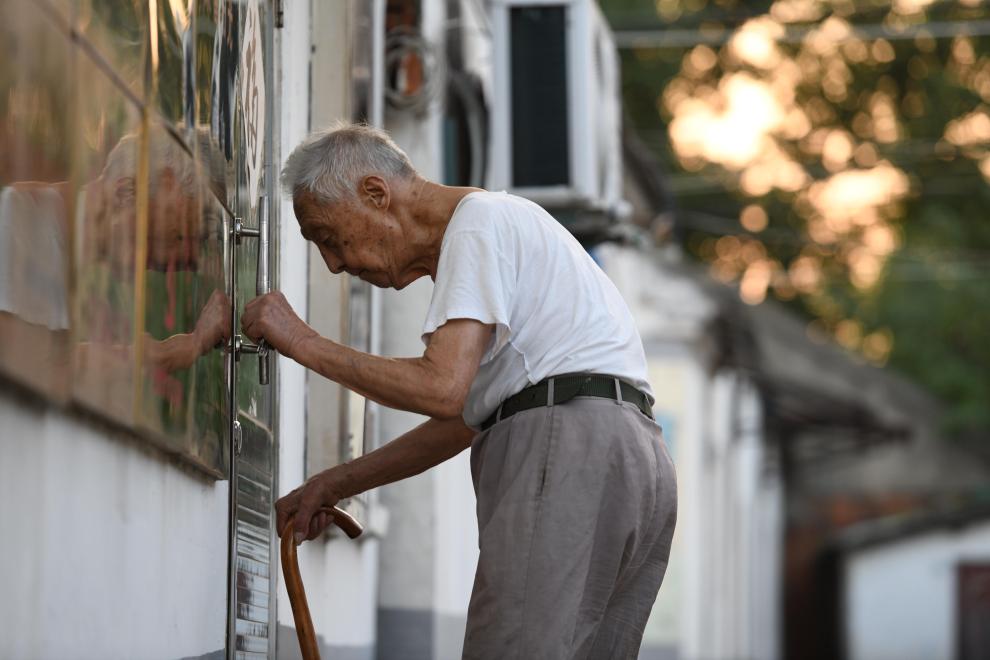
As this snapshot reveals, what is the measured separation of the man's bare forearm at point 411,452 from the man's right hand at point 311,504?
0.15ft

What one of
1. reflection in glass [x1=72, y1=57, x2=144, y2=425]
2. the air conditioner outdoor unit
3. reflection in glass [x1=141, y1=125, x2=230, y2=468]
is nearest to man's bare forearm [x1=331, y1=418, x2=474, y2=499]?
reflection in glass [x1=141, y1=125, x2=230, y2=468]

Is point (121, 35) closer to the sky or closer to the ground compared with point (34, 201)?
closer to the sky

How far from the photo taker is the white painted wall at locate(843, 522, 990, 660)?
2661 cm

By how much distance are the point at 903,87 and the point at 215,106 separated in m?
28.9

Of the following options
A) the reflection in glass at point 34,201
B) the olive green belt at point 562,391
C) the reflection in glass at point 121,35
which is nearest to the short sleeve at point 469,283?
the olive green belt at point 562,391

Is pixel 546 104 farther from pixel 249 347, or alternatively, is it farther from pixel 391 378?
pixel 391 378

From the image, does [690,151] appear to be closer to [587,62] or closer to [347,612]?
[587,62]

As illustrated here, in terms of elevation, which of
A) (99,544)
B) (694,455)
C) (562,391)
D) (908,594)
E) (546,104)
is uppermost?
(546,104)

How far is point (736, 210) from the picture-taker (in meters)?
29.6

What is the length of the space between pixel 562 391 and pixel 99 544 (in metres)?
1.03

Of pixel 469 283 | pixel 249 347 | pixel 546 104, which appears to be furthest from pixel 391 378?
pixel 546 104

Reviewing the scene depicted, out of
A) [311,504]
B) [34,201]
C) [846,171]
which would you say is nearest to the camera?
[34,201]

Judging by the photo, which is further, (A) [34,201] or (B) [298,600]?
(B) [298,600]

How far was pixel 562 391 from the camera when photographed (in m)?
3.42
